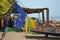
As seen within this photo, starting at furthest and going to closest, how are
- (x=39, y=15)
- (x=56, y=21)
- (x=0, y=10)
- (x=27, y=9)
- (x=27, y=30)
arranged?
(x=56, y=21) → (x=39, y=15) → (x=27, y=9) → (x=27, y=30) → (x=0, y=10)

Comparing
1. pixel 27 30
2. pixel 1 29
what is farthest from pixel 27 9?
pixel 27 30

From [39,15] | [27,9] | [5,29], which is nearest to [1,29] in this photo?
[5,29]

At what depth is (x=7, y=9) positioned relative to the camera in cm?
930

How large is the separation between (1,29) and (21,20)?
163cm

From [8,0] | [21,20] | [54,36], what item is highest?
[8,0]

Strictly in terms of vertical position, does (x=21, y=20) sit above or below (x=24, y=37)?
above

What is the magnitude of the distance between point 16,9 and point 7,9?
251 centimetres

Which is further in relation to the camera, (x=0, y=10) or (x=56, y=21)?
(x=56, y=21)

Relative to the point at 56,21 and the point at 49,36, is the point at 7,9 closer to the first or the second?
the point at 49,36

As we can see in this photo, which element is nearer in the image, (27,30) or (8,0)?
(8,0)

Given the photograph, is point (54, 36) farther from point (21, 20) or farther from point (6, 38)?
point (6, 38)

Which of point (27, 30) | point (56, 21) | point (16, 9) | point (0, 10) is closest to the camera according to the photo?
point (0, 10)

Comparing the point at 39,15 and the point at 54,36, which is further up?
the point at 39,15

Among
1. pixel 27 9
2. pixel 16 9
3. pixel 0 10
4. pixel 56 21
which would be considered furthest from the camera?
pixel 56 21
